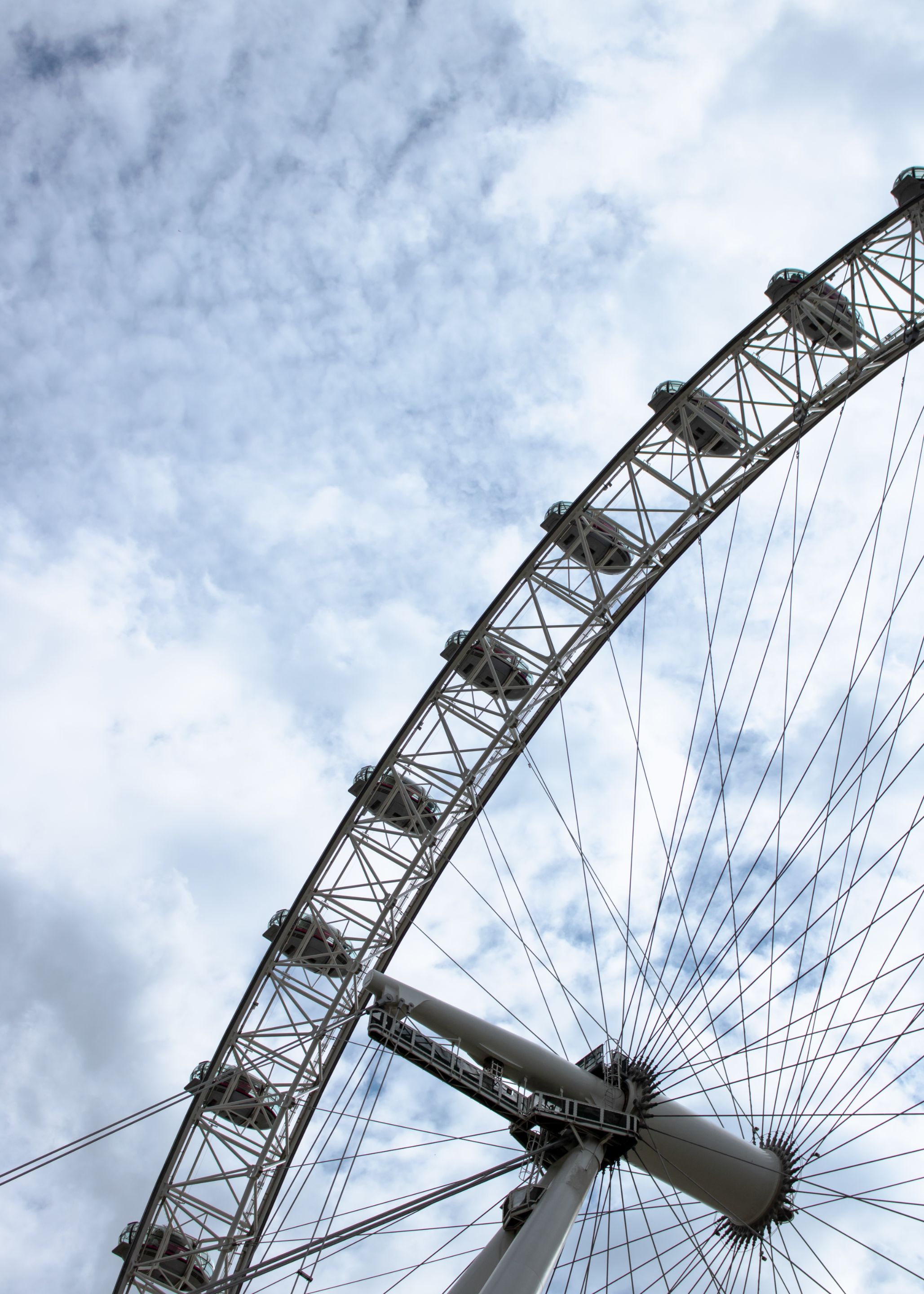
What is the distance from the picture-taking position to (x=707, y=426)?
20.9m

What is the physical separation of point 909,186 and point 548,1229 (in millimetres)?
19285

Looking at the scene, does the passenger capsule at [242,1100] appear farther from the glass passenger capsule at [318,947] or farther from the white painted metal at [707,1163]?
the white painted metal at [707,1163]

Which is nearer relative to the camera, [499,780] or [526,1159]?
[526,1159]

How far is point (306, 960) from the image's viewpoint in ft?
76.0

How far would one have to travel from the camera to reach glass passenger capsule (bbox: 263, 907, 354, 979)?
23031 millimetres

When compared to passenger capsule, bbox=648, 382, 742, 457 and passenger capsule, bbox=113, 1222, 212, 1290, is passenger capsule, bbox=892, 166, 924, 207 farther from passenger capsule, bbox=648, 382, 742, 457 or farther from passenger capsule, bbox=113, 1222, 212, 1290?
passenger capsule, bbox=113, 1222, 212, 1290

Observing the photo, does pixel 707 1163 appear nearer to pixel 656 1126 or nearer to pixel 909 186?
pixel 656 1126

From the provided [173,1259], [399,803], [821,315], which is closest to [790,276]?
[821,315]

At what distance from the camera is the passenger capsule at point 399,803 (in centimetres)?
2248

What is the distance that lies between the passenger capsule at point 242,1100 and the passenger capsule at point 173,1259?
2.85 meters

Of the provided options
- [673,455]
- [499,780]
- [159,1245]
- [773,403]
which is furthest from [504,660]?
[159,1245]

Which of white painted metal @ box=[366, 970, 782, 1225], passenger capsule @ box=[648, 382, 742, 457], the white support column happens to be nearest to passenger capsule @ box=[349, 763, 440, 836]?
white painted metal @ box=[366, 970, 782, 1225]

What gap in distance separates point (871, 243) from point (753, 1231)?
17.7 m

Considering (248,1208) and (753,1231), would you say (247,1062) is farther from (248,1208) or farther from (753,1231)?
(753,1231)
